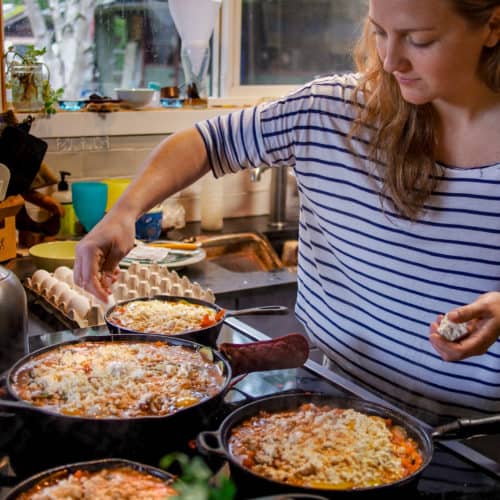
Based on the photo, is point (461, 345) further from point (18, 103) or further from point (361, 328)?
point (18, 103)

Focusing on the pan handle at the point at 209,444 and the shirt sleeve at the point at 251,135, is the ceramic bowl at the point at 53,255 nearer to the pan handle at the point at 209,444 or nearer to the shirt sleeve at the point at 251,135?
the shirt sleeve at the point at 251,135

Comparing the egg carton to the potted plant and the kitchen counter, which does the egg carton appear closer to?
the kitchen counter

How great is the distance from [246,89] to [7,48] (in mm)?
1118

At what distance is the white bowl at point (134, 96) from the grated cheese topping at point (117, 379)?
1695 millimetres

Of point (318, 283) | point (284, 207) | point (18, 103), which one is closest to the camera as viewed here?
point (318, 283)

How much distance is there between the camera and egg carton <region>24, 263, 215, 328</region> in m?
1.94

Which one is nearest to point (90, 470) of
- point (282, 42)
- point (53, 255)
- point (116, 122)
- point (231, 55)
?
point (53, 255)

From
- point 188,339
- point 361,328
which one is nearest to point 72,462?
point 188,339

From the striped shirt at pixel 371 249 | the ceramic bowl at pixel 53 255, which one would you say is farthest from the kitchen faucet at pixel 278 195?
the striped shirt at pixel 371 249

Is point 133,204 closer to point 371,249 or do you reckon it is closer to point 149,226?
point 371,249

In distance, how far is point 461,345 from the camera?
125 centimetres

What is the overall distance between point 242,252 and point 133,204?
154 centimetres

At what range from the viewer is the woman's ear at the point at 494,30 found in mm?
1343

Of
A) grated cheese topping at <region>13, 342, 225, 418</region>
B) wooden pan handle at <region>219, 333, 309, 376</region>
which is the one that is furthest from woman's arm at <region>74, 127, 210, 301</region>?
wooden pan handle at <region>219, 333, 309, 376</region>
